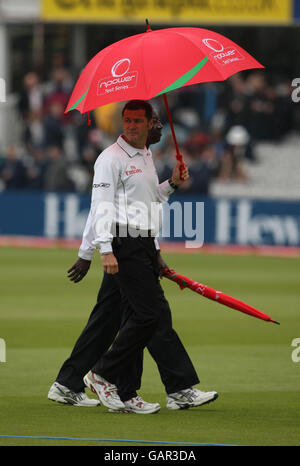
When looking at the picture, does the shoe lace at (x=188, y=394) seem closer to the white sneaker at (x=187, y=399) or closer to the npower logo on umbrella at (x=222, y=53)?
the white sneaker at (x=187, y=399)

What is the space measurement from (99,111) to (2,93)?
2.97 metres

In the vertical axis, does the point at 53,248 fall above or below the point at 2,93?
below

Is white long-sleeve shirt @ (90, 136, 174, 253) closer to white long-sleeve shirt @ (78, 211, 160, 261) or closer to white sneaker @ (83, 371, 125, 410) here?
white long-sleeve shirt @ (78, 211, 160, 261)

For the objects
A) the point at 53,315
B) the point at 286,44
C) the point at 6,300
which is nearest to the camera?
the point at 53,315

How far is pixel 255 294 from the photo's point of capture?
15.1m

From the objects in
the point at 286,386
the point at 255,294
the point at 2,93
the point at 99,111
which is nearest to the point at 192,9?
the point at 99,111

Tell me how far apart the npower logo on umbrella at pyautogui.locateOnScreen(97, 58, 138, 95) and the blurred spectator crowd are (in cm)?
1606

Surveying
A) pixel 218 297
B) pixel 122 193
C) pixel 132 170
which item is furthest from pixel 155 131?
pixel 218 297

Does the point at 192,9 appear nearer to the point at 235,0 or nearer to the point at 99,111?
the point at 235,0

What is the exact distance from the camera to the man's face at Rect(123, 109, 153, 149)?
772 cm

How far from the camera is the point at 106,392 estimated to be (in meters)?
7.88

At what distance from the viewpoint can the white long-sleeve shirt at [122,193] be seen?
740cm

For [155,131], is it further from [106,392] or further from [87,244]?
[106,392]

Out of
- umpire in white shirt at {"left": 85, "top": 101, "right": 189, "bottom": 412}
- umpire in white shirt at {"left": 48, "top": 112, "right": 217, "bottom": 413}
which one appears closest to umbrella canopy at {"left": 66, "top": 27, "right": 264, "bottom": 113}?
umpire in white shirt at {"left": 85, "top": 101, "right": 189, "bottom": 412}
